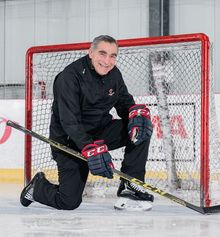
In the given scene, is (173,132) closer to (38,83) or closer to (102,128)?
(38,83)

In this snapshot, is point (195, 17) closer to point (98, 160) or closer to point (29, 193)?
point (29, 193)

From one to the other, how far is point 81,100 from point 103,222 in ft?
2.10

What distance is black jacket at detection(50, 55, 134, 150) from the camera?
8.95ft

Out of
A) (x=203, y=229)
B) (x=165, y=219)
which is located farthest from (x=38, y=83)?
(x=203, y=229)

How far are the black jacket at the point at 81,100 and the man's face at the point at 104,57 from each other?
0.05m

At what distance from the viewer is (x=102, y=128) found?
3.05 meters

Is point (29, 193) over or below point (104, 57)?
below

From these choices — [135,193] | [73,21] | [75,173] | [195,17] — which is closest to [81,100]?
[75,173]

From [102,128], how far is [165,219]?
66 cm

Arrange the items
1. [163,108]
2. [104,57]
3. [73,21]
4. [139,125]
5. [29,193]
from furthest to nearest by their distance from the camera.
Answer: [73,21] → [163,108] → [29,193] → [139,125] → [104,57]

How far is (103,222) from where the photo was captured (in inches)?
98.1

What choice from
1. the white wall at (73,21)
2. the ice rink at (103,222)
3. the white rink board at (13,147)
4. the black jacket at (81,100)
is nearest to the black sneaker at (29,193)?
the ice rink at (103,222)

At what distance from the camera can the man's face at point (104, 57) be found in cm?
276

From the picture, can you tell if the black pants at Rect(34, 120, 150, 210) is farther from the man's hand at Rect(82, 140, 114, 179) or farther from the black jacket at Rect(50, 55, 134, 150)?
the man's hand at Rect(82, 140, 114, 179)
